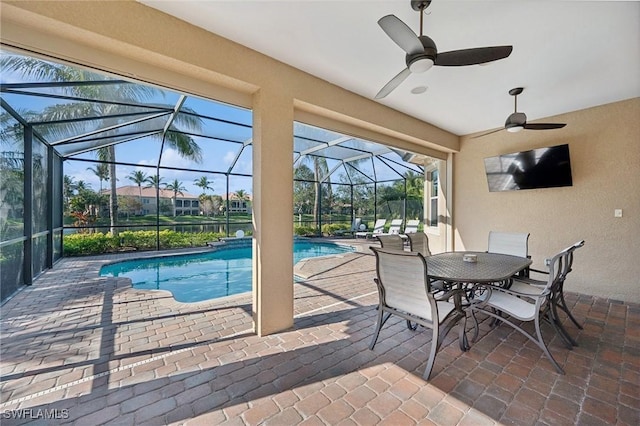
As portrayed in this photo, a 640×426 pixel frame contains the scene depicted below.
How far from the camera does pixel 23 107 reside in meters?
4.01

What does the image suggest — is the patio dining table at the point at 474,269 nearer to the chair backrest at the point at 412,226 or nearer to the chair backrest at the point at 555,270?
the chair backrest at the point at 555,270

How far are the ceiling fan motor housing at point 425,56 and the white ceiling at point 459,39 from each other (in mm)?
437

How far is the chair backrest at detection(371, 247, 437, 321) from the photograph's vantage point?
2.23 meters

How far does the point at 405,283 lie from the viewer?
7.80 ft

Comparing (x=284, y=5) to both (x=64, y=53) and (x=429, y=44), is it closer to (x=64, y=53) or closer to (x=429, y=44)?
(x=429, y=44)

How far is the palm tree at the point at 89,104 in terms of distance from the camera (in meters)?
3.04

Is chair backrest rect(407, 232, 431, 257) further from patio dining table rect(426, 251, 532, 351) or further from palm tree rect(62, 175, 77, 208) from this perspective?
palm tree rect(62, 175, 77, 208)

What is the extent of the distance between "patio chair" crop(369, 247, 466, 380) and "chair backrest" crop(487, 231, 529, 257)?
215cm

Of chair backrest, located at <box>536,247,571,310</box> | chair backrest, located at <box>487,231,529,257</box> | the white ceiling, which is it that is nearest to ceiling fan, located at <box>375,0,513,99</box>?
the white ceiling

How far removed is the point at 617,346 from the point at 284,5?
4566 mm

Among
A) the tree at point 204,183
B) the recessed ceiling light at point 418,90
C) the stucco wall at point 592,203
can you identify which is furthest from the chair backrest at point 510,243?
the tree at point 204,183

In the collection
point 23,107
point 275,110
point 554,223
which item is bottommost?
point 554,223

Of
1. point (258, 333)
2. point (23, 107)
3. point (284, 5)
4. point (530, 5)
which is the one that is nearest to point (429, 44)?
point (530, 5)

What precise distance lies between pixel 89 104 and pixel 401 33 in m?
5.20
